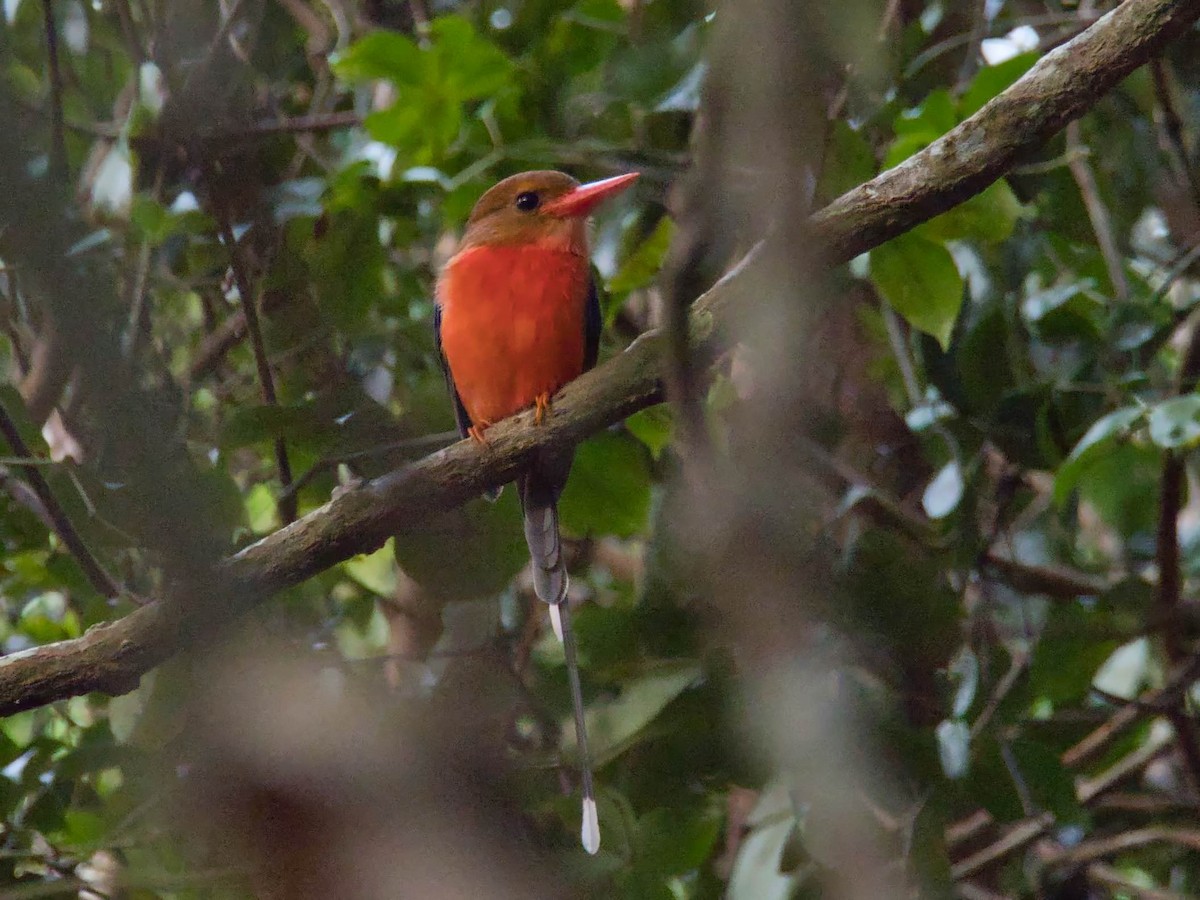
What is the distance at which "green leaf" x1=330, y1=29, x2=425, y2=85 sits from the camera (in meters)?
2.73

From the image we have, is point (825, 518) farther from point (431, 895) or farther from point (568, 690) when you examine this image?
point (431, 895)

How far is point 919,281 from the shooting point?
248 centimetres

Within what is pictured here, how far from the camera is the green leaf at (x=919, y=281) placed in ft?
8.09

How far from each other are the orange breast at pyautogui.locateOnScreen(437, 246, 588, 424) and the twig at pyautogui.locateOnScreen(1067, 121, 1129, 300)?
1.25 m

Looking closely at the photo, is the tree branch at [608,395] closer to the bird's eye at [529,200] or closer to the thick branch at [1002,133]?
the thick branch at [1002,133]

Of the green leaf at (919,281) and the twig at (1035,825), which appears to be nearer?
the green leaf at (919,281)

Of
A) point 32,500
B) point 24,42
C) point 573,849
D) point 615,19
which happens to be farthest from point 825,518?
point 24,42

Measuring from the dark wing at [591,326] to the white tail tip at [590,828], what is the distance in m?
1.13

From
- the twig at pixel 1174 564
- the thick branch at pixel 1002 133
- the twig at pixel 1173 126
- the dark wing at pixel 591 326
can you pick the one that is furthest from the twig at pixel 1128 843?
the thick branch at pixel 1002 133

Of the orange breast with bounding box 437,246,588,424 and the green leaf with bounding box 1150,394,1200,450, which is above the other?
the orange breast with bounding box 437,246,588,424

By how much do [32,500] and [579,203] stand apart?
4.88 feet

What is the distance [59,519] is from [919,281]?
183 cm

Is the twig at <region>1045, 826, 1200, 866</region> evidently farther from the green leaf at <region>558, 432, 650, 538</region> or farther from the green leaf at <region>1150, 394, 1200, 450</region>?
the green leaf at <region>558, 432, 650, 538</region>

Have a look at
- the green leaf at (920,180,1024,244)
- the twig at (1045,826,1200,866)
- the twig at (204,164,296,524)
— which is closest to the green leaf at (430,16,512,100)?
the twig at (204,164,296,524)
